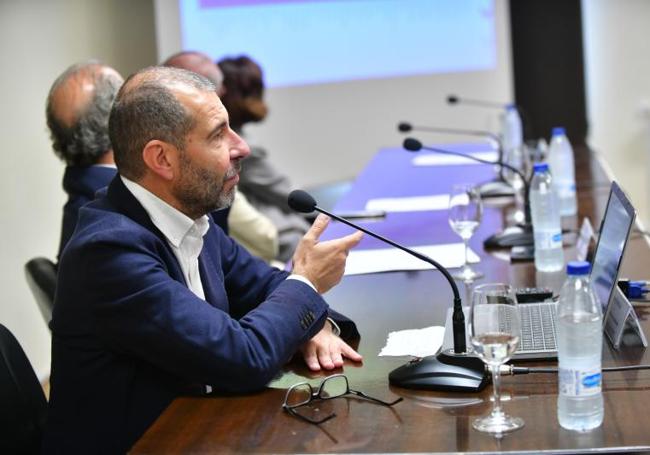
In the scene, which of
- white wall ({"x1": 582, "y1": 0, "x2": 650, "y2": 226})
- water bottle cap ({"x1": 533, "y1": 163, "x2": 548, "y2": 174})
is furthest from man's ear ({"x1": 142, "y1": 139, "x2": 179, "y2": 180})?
white wall ({"x1": 582, "y1": 0, "x2": 650, "y2": 226})

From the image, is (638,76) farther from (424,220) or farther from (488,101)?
(424,220)

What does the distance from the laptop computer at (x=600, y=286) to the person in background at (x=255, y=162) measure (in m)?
2.27

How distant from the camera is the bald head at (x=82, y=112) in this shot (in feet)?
9.15

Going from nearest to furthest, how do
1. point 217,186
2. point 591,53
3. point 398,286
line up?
point 217,186, point 398,286, point 591,53

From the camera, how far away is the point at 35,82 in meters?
4.34

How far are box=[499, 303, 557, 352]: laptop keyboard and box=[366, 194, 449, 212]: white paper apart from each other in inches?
54.9

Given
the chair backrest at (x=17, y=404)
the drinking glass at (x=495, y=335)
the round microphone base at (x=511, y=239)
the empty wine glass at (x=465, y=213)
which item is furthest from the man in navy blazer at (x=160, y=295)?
the round microphone base at (x=511, y=239)

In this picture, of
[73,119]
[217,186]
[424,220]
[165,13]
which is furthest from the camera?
[165,13]

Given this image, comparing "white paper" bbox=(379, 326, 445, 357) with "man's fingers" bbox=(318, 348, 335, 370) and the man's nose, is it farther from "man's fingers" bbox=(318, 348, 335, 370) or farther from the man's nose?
the man's nose

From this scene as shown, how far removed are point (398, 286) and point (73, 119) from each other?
3.42 feet

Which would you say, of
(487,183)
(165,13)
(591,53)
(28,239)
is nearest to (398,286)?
(487,183)

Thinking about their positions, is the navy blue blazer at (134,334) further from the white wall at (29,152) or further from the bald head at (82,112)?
the white wall at (29,152)

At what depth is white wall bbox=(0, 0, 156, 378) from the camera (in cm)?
402

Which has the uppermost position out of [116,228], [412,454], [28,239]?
[116,228]
